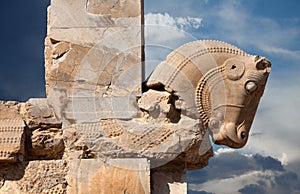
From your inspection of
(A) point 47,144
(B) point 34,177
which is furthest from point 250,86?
(B) point 34,177

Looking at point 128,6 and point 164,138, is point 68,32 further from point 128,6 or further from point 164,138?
point 164,138

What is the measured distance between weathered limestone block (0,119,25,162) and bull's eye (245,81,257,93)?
7.31 feet

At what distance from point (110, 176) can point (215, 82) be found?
1.39 metres

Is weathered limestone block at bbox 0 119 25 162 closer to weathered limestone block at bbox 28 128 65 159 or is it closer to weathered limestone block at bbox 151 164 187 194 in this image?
weathered limestone block at bbox 28 128 65 159

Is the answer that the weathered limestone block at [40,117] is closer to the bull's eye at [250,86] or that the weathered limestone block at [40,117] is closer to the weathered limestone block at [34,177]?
the weathered limestone block at [34,177]

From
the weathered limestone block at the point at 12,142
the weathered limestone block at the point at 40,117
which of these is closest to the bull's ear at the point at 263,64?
the weathered limestone block at the point at 40,117

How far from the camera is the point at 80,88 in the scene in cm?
678

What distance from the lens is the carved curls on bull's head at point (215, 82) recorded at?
22.0ft

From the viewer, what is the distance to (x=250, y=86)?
677 centimetres

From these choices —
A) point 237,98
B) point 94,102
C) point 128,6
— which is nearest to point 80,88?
point 94,102

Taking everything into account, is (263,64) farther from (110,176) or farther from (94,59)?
(110,176)

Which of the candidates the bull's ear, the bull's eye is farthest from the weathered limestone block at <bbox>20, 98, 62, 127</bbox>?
the bull's ear

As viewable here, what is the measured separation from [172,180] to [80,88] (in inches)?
50.2

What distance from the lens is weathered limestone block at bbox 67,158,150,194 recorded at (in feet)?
20.9
